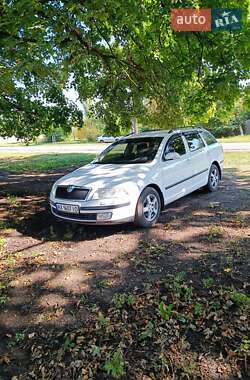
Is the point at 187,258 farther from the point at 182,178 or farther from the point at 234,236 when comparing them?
the point at 182,178

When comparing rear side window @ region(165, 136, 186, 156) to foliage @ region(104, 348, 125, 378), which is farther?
rear side window @ region(165, 136, 186, 156)

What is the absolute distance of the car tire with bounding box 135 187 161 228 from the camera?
614 cm

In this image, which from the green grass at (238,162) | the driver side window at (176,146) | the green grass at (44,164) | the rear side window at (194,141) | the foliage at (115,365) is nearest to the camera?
the foliage at (115,365)

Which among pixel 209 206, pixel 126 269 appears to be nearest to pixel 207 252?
pixel 126 269

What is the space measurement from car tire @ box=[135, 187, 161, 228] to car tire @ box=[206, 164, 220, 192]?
257cm

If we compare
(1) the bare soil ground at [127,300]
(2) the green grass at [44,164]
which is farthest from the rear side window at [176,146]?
(2) the green grass at [44,164]

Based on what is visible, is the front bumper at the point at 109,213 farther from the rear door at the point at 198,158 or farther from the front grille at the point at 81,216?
the rear door at the point at 198,158

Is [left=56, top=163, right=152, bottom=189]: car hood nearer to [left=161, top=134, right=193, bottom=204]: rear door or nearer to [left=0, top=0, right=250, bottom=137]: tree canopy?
[left=161, top=134, right=193, bottom=204]: rear door

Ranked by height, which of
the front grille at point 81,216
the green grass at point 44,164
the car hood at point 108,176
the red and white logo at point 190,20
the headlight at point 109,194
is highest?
the red and white logo at point 190,20

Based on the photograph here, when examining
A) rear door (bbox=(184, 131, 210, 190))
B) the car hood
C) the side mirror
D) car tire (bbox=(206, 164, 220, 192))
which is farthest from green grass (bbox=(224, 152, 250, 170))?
the car hood

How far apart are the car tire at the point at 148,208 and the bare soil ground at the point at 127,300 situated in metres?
0.17

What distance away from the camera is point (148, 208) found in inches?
250

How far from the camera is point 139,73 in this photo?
8312 mm

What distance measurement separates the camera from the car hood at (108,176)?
6.08m
